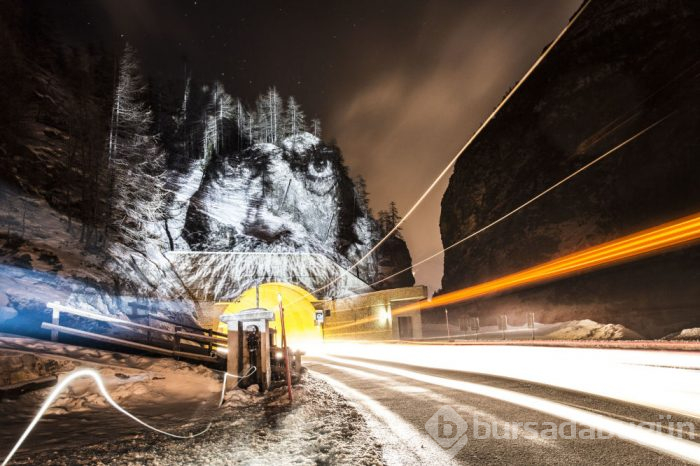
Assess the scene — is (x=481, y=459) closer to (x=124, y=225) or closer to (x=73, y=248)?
(x=73, y=248)

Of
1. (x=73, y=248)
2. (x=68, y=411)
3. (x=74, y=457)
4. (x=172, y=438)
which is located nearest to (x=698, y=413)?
(x=172, y=438)

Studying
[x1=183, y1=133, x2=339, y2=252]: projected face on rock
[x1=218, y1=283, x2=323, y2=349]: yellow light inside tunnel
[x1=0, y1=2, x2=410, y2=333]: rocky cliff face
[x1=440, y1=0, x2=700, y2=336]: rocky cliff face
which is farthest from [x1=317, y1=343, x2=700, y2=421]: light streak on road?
[x1=183, y1=133, x2=339, y2=252]: projected face on rock

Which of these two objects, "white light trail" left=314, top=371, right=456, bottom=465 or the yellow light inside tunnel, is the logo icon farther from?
the yellow light inside tunnel

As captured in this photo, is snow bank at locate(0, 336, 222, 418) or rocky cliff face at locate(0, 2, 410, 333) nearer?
snow bank at locate(0, 336, 222, 418)

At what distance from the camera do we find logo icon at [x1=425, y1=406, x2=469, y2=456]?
4527 mm

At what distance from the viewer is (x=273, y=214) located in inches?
2431

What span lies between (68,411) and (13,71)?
2983cm

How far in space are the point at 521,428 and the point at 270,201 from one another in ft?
202

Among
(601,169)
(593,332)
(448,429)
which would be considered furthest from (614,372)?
(601,169)

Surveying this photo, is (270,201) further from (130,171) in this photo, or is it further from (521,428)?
(521,428)

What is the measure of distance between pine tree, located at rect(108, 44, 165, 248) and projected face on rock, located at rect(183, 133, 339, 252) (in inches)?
771

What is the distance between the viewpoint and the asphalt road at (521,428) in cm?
397

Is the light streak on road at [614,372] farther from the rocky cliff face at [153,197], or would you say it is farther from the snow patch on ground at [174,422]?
the rocky cliff face at [153,197]

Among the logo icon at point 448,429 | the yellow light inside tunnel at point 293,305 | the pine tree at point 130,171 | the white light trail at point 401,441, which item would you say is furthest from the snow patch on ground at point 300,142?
the logo icon at point 448,429
